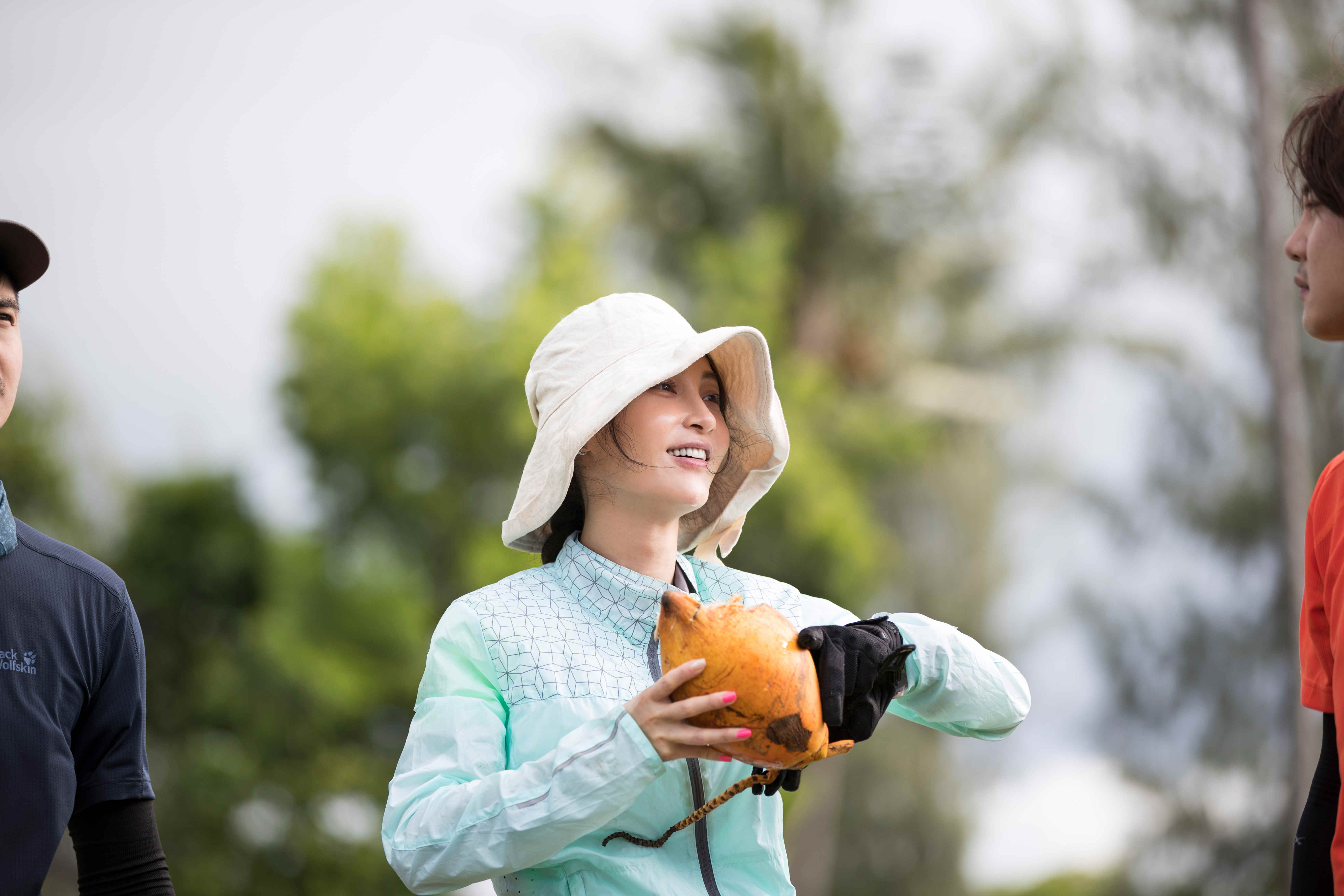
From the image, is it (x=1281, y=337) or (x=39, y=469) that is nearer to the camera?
(x=39, y=469)

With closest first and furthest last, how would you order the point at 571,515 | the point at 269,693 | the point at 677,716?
the point at 677,716 → the point at 571,515 → the point at 269,693

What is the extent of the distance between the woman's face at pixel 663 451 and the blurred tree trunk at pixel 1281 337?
20.0ft

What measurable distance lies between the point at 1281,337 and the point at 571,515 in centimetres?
638

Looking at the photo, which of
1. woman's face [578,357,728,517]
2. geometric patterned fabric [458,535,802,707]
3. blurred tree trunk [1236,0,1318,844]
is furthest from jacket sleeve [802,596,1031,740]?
blurred tree trunk [1236,0,1318,844]

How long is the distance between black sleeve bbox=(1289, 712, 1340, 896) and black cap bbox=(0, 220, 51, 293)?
1.87 metres

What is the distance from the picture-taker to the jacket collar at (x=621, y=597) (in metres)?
1.70

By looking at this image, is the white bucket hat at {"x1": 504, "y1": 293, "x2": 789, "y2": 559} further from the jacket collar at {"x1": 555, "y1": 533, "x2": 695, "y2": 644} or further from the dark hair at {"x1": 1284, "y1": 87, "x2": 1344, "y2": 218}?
the dark hair at {"x1": 1284, "y1": 87, "x2": 1344, "y2": 218}

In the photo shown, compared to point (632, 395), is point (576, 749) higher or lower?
lower

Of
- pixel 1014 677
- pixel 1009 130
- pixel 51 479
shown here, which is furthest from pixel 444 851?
pixel 1009 130

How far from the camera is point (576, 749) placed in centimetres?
136

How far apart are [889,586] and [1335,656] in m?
6.36

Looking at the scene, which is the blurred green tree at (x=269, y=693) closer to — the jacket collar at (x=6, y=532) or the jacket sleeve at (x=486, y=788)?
the jacket collar at (x=6, y=532)

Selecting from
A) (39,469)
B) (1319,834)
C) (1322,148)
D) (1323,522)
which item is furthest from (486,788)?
(39,469)

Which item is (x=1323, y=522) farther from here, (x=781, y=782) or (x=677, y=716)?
(x=677, y=716)
